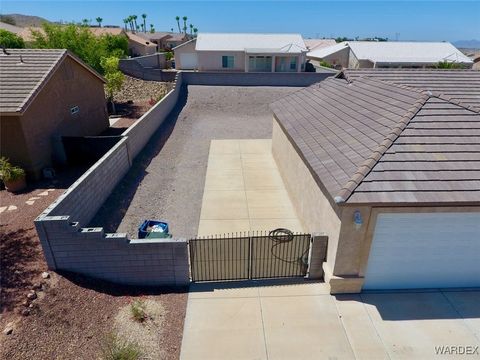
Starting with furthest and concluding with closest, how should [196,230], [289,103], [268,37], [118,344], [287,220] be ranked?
[268,37], [289,103], [287,220], [196,230], [118,344]

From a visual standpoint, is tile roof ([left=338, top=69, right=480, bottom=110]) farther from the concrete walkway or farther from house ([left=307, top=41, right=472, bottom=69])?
house ([left=307, top=41, right=472, bottom=69])

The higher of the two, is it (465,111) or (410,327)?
(465,111)

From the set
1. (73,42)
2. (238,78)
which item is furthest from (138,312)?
(238,78)

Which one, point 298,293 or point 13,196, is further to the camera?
point 13,196

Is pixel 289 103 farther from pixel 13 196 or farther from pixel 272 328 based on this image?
pixel 13 196

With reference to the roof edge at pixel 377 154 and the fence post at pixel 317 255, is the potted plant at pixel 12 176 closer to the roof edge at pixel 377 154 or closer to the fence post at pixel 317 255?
the fence post at pixel 317 255

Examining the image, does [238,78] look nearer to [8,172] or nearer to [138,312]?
[8,172]

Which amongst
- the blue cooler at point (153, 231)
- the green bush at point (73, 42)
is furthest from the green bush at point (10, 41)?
the blue cooler at point (153, 231)

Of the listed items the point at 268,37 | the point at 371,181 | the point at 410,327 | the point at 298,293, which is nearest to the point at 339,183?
the point at 371,181

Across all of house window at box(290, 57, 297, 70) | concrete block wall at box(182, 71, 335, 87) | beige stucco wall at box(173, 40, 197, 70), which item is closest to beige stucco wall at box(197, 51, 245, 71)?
beige stucco wall at box(173, 40, 197, 70)
